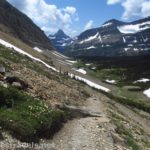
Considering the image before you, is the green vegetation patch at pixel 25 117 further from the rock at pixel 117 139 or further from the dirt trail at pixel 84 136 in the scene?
the rock at pixel 117 139

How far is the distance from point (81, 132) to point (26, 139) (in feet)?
23.4

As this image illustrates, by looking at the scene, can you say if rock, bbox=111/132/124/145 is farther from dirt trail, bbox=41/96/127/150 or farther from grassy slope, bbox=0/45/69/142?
grassy slope, bbox=0/45/69/142

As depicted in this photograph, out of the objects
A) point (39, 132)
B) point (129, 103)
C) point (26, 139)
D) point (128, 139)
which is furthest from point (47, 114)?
point (129, 103)

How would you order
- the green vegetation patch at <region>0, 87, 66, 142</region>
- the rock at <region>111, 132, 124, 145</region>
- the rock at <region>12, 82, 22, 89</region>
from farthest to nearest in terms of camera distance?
the rock at <region>12, 82, 22, 89</region>, the rock at <region>111, 132, 124, 145</region>, the green vegetation patch at <region>0, 87, 66, 142</region>

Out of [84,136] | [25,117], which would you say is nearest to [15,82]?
[84,136]

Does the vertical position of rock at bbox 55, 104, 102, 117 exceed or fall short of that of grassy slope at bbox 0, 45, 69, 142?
it exceeds it

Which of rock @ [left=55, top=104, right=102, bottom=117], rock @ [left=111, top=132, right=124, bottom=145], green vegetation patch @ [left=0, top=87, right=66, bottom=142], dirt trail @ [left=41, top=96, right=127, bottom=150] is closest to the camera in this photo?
green vegetation patch @ [left=0, top=87, right=66, bottom=142]

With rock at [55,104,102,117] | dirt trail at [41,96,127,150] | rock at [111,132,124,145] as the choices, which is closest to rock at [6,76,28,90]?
rock at [55,104,102,117]

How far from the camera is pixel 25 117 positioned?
2605cm

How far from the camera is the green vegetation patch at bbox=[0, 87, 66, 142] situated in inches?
950

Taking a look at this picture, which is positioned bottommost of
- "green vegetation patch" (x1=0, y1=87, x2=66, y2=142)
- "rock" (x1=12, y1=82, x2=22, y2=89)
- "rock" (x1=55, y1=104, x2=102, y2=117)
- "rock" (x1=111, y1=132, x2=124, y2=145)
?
"rock" (x1=111, y1=132, x2=124, y2=145)

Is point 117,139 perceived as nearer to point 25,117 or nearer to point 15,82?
point 25,117

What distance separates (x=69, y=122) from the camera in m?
33.6

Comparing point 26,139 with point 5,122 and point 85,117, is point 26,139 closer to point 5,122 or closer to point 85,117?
point 5,122
